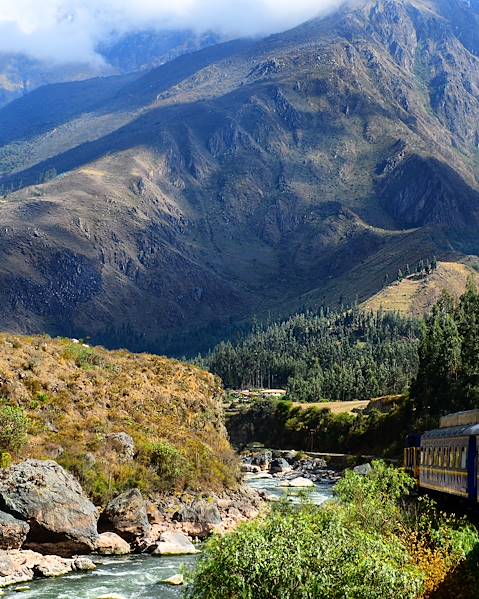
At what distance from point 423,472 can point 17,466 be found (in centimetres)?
3027

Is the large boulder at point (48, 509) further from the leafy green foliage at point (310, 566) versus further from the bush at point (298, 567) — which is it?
the bush at point (298, 567)

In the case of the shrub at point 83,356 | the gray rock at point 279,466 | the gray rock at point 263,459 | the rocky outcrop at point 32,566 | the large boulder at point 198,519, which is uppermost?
the shrub at point 83,356

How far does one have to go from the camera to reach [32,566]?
49.1 meters

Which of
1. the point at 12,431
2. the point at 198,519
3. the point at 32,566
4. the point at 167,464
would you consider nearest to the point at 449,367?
the point at 167,464

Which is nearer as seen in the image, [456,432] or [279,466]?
[456,432]

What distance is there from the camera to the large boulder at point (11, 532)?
2000 inches

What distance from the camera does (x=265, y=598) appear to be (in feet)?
84.9

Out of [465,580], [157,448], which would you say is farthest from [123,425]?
[465,580]

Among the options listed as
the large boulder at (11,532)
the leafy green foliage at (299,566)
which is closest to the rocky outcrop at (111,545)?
the large boulder at (11,532)

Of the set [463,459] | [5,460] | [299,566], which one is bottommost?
[5,460]

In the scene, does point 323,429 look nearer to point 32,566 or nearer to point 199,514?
point 199,514

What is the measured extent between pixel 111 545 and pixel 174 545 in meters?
4.54

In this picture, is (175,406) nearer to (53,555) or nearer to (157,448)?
(157,448)

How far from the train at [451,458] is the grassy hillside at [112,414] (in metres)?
22.4
